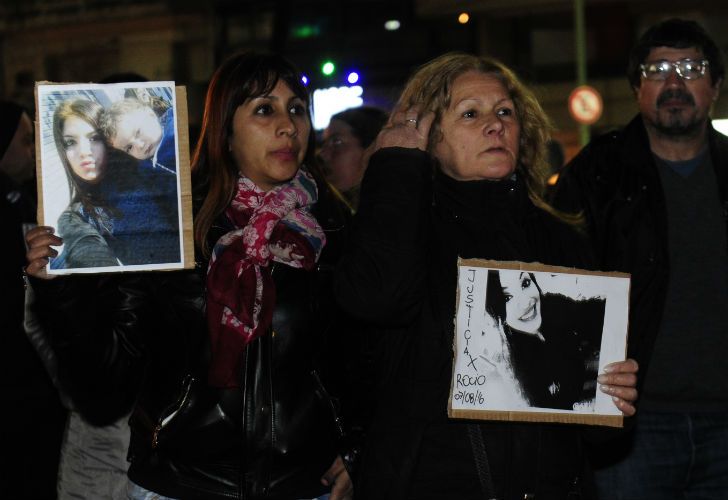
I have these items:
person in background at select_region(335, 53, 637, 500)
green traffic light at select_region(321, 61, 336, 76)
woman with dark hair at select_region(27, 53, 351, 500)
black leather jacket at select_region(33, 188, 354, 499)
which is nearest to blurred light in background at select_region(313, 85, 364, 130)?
green traffic light at select_region(321, 61, 336, 76)

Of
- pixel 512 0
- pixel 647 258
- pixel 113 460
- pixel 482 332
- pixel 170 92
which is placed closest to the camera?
pixel 482 332

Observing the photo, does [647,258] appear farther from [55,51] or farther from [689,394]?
[55,51]

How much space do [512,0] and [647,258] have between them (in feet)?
64.1

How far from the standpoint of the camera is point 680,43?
4691 millimetres

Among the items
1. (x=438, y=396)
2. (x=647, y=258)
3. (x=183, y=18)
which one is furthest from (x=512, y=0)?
(x=438, y=396)

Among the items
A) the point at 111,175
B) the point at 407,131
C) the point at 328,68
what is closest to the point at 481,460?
the point at 407,131

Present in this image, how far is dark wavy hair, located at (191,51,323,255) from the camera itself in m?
3.68

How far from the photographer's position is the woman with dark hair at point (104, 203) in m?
3.26

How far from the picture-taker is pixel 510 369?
3029 mm

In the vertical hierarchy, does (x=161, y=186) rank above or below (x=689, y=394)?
above

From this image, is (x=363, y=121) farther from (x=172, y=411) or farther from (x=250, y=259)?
(x=172, y=411)

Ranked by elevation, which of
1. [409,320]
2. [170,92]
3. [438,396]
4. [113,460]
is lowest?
[113,460]

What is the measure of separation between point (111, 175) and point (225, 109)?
22.2 inches

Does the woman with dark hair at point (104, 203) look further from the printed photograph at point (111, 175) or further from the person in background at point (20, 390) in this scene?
the person in background at point (20, 390)
